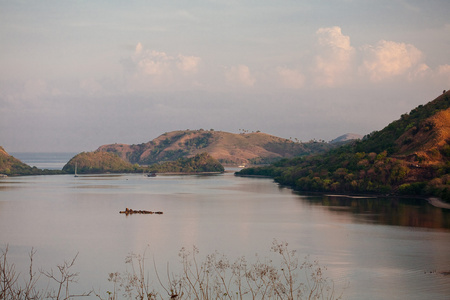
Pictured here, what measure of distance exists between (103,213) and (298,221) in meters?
20.3

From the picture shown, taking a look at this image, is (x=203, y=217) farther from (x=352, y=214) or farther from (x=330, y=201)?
(x=330, y=201)

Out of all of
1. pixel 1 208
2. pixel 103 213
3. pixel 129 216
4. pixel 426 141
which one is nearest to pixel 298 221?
pixel 129 216

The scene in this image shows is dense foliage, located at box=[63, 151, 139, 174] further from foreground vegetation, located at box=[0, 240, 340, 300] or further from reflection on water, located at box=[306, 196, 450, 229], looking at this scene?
foreground vegetation, located at box=[0, 240, 340, 300]

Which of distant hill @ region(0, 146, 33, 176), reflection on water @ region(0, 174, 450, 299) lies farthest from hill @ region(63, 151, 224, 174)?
reflection on water @ region(0, 174, 450, 299)

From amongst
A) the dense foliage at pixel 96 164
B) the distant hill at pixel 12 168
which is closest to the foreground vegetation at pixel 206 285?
the distant hill at pixel 12 168

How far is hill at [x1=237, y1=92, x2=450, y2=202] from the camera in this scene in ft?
250

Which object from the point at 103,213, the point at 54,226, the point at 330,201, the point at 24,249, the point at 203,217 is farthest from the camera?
the point at 330,201

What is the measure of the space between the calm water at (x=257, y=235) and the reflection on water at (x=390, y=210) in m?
0.09

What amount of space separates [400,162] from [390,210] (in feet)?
70.5

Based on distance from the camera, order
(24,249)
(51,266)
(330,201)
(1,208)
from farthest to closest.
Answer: (330,201) < (1,208) < (24,249) < (51,266)

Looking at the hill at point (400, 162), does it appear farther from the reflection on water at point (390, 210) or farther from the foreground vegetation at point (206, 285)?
the foreground vegetation at point (206, 285)

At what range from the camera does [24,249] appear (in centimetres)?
3741

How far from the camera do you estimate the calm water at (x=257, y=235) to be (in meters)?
29.1

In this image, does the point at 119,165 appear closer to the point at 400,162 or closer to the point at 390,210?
the point at 400,162
